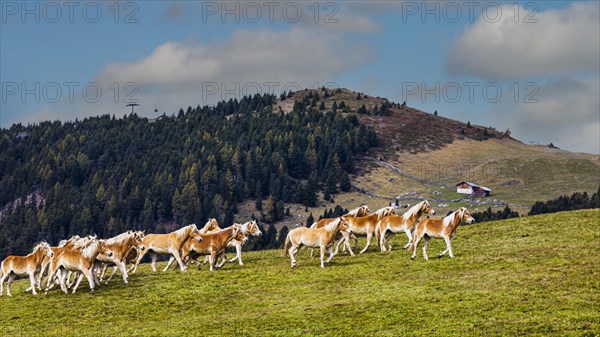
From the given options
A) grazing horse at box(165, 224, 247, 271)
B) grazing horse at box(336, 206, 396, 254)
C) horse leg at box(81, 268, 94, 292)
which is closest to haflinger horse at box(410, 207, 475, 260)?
grazing horse at box(336, 206, 396, 254)

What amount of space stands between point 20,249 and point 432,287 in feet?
571

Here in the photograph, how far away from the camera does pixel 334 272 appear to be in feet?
103

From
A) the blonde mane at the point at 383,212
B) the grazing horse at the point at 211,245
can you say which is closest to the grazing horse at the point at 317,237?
the grazing horse at the point at 211,245

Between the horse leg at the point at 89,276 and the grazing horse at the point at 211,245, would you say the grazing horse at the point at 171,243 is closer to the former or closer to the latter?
the grazing horse at the point at 211,245

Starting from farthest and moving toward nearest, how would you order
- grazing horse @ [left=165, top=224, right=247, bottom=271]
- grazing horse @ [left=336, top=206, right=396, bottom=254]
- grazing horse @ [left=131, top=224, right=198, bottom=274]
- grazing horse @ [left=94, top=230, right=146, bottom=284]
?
1. grazing horse @ [left=336, top=206, right=396, bottom=254]
2. grazing horse @ [left=131, top=224, right=198, bottom=274]
3. grazing horse @ [left=165, top=224, right=247, bottom=271]
4. grazing horse @ [left=94, top=230, right=146, bottom=284]

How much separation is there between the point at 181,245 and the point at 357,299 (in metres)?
11.7

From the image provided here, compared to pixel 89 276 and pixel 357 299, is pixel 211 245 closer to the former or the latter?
pixel 89 276

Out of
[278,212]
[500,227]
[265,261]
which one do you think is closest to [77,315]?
[265,261]

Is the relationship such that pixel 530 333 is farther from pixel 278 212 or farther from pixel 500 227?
pixel 278 212

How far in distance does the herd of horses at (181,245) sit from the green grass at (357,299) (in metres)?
0.84

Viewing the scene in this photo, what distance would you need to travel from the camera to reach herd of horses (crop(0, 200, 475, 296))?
1179 inches

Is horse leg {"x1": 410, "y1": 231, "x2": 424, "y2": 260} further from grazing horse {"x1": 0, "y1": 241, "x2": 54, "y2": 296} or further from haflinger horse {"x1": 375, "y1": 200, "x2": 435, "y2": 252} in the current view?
grazing horse {"x1": 0, "y1": 241, "x2": 54, "y2": 296}

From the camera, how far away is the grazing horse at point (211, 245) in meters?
34.4

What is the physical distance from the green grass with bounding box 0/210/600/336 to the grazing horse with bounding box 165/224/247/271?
3.05 ft
